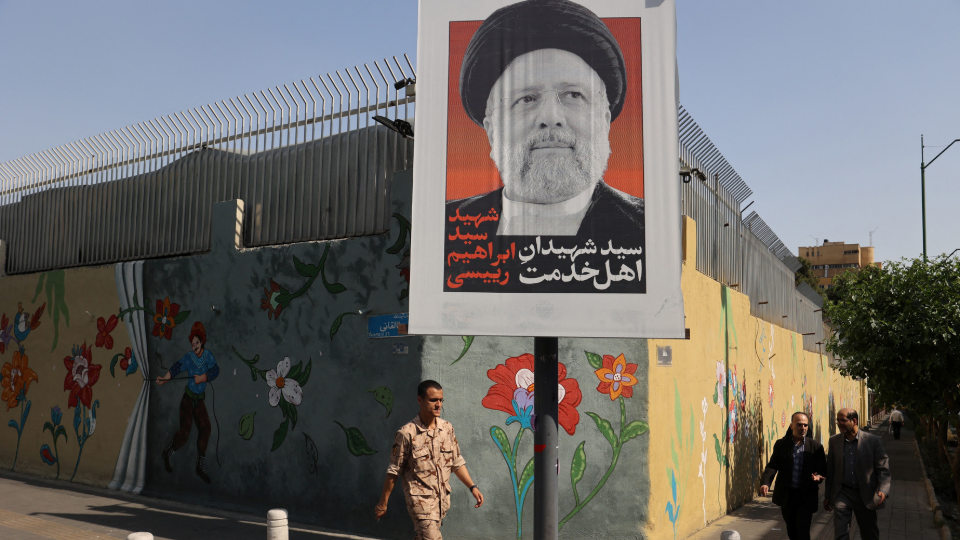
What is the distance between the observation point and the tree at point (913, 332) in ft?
41.4

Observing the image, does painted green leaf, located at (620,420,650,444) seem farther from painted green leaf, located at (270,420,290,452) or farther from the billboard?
painted green leaf, located at (270,420,290,452)

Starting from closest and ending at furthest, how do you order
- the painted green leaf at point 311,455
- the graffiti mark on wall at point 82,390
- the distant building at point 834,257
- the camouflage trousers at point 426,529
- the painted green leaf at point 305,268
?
1. the camouflage trousers at point 426,529
2. the painted green leaf at point 311,455
3. the painted green leaf at point 305,268
4. the graffiti mark on wall at point 82,390
5. the distant building at point 834,257

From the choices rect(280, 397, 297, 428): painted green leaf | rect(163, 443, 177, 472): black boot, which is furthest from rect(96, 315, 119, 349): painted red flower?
rect(280, 397, 297, 428): painted green leaf

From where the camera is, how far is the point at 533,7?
6711mm

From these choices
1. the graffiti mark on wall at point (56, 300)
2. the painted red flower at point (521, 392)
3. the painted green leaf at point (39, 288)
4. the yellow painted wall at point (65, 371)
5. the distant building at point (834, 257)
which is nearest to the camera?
the painted red flower at point (521, 392)

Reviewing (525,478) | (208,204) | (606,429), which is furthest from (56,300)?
(606,429)

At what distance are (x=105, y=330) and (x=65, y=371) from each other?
1.34 meters

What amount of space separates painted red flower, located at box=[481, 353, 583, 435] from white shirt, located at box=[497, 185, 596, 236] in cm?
236

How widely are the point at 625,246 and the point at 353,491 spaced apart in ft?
15.2

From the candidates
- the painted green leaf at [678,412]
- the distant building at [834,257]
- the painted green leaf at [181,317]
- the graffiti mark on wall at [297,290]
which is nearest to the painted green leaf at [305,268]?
the graffiti mark on wall at [297,290]

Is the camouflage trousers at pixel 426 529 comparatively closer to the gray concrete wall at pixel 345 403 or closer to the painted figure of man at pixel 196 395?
the gray concrete wall at pixel 345 403

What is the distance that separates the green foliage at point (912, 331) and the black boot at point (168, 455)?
11324 mm

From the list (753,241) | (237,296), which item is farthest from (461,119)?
(753,241)

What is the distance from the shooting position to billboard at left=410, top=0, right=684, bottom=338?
249 inches
